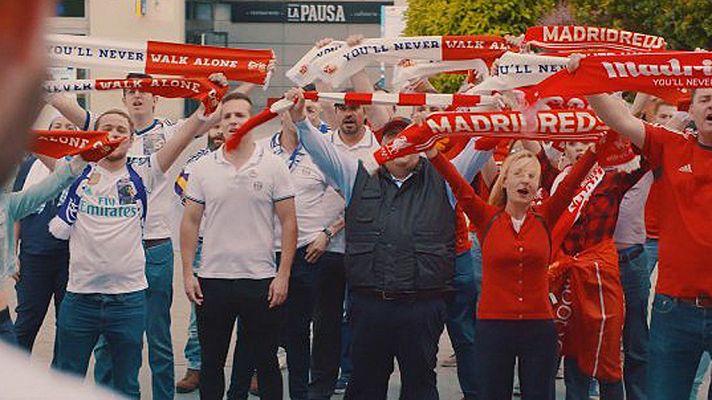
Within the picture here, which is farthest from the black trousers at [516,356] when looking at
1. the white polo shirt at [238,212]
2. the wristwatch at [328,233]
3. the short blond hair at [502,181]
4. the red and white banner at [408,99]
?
the wristwatch at [328,233]

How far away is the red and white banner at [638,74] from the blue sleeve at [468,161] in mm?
1299

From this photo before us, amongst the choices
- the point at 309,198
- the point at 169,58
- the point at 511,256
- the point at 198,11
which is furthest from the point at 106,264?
the point at 198,11

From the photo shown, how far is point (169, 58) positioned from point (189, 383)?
2389mm

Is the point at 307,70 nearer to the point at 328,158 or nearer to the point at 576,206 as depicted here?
the point at 328,158

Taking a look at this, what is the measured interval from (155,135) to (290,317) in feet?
4.31

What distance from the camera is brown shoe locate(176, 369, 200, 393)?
8.23m

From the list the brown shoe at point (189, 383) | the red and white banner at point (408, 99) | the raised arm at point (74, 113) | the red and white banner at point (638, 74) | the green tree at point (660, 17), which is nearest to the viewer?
the red and white banner at point (638, 74)

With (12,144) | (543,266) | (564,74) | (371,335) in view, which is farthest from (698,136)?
(12,144)

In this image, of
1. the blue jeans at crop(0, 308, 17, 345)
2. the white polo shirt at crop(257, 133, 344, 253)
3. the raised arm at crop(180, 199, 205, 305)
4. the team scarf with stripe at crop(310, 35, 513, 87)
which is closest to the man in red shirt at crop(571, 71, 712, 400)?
the team scarf with stripe at crop(310, 35, 513, 87)

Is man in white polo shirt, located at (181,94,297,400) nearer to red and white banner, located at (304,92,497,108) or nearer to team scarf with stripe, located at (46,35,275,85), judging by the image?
team scarf with stripe, located at (46,35,275,85)

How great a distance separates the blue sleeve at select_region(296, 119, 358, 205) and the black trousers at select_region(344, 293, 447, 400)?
1.94 feet

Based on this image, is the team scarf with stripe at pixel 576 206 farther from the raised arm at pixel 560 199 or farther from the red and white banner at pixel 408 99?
the red and white banner at pixel 408 99

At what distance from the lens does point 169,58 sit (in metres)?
6.81

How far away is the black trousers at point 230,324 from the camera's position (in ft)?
22.2
